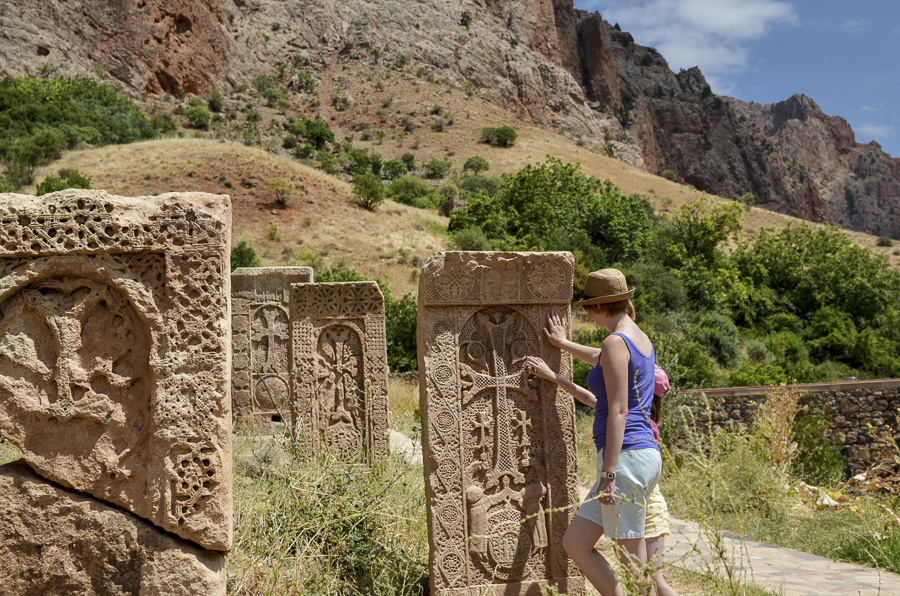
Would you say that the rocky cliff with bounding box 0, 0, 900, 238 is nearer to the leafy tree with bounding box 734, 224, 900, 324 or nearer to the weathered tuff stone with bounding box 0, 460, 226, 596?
the leafy tree with bounding box 734, 224, 900, 324

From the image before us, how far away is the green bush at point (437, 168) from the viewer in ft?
159

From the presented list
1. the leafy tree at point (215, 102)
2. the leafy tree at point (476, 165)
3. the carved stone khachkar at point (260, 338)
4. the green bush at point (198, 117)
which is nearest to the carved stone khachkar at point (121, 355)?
the carved stone khachkar at point (260, 338)

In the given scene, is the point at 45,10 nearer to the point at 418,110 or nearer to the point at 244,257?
the point at 418,110

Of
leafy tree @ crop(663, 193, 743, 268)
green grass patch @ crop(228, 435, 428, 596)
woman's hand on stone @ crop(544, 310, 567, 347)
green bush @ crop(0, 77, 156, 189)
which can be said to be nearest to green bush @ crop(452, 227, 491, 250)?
leafy tree @ crop(663, 193, 743, 268)

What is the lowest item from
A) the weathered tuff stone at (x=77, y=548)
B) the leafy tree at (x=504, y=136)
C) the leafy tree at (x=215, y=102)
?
the weathered tuff stone at (x=77, y=548)

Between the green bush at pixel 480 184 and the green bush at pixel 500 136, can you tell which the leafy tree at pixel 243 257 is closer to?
the green bush at pixel 480 184

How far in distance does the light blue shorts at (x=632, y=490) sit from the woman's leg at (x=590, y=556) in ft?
0.35

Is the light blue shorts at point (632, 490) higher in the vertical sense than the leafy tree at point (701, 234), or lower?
lower

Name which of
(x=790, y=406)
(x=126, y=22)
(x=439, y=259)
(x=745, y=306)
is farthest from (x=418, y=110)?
(x=439, y=259)

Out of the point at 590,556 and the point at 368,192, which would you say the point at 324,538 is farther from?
the point at 368,192

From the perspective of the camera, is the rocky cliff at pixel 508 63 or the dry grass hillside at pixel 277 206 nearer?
the dry grass hillside at pixel 277 206

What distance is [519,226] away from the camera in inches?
1194

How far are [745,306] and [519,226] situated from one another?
9884 millimetres

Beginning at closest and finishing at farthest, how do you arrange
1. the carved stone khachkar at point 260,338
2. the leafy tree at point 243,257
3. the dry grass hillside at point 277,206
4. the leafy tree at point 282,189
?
the carved stone khachkar at point 260,338 < the leafy tree at point 243,257 < the dry grass hillside at point 277,206 < the leafy tree at point 282,189
